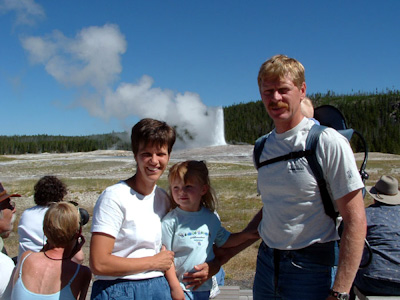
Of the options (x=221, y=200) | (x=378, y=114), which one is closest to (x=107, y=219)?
(x=221, y=200)

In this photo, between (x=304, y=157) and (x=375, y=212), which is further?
(x=375, y=212)

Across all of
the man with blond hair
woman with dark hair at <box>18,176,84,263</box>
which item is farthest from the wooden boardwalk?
woman with dark hair at <box>18,176,84,263</box>

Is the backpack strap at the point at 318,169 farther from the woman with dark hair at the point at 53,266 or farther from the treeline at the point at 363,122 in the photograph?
the treeline at the point at 363,122

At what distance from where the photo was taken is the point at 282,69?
1950mm

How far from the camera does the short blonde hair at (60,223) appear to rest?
2303mm

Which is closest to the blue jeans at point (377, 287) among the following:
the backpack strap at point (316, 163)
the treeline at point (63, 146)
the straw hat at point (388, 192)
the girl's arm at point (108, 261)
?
the straw hat at point (388, 192)

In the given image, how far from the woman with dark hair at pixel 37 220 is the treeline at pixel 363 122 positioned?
254 ft

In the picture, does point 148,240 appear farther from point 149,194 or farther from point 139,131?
point 139,131

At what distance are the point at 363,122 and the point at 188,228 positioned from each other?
9975 cm

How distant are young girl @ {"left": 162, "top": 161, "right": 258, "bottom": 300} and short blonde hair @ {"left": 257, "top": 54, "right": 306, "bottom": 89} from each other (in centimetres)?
72

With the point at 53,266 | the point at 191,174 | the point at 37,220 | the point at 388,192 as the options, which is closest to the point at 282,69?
the point at 191,174

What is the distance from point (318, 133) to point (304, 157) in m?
0.13

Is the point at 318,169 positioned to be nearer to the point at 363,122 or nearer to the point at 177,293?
the point at 177,293

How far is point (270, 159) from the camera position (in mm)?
2100
